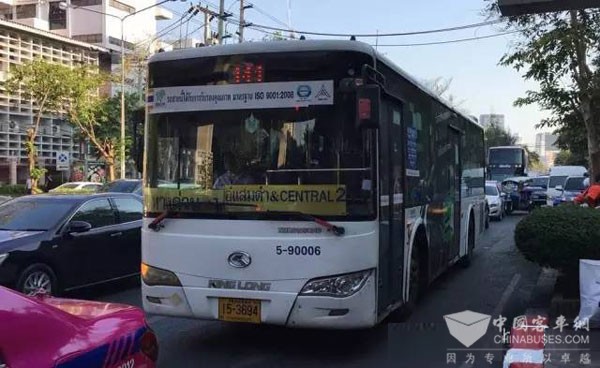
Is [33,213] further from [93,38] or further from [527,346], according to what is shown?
[93,38]

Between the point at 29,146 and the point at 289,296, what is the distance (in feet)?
117

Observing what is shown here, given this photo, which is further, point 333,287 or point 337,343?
point 337,343

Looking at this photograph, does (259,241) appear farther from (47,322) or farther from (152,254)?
(47,322)

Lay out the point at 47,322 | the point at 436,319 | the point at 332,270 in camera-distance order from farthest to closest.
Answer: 1. the point at 436,319
2. the point at 332,270
3. the point at 47,322

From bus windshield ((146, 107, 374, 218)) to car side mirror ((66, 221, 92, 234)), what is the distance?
297 centimetres

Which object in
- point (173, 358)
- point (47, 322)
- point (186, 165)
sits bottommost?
point (173, 358)

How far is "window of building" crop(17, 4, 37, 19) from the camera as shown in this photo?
53987 millimetres

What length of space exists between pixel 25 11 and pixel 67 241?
168 feet

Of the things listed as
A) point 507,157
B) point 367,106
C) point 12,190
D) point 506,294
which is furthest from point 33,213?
point 507,157

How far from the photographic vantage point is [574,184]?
870 inches

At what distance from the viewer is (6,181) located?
44625mm

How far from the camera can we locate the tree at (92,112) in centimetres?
3875

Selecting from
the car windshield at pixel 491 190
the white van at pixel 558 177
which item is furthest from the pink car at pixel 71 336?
the car windshield at pixel 491 190

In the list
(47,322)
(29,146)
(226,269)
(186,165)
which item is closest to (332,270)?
(226,269)
